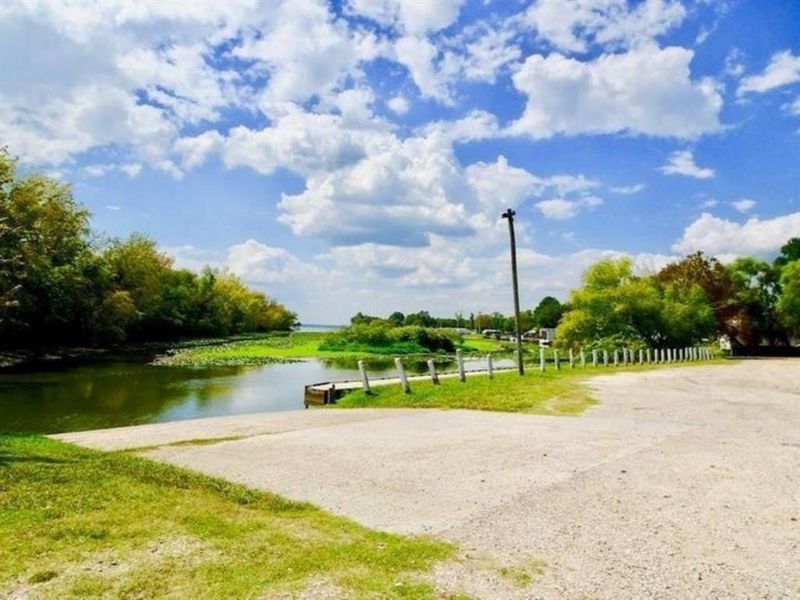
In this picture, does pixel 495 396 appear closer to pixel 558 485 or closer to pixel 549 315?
pixel 558 485

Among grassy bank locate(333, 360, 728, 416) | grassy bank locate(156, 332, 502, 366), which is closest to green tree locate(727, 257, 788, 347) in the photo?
grassy bank locate(156, 332, 502, 366)

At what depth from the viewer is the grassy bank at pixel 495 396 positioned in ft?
51.0

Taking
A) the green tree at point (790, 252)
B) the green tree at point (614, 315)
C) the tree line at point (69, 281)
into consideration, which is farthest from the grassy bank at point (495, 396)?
the green tree at point (790, 252)

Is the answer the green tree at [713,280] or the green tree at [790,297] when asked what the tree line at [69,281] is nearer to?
the green tree at [713,280]

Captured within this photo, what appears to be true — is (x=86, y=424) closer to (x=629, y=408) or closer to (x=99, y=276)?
(x=629, y=408)

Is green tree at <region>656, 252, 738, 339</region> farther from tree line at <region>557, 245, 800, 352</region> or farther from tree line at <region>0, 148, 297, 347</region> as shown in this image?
tree line at <region>0, 148, 297, 347</region>

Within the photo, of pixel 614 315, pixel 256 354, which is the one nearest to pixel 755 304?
pixel 614 315

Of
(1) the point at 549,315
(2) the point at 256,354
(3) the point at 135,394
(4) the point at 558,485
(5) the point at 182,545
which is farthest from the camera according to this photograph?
(1) the point at 549,315

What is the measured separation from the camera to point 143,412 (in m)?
21.6

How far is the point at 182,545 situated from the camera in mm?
5141

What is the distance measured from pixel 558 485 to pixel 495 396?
31.4 feet

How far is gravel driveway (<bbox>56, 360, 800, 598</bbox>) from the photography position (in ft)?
A: 16.1

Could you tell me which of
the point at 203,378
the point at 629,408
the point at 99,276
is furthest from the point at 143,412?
the point at 99,276

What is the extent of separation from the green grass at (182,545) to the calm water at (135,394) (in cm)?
1227
